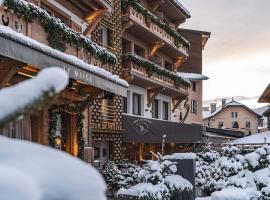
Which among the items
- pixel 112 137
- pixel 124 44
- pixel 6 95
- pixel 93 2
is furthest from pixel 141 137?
pixel 6 95

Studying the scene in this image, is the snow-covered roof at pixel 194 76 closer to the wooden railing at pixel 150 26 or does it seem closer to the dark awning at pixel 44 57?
the wooden railing at pixel 150 26

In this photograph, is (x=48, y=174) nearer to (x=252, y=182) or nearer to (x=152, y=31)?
(x=252, y=182)

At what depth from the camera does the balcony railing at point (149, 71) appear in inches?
821

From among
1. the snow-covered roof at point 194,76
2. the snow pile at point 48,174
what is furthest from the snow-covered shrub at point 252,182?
the snow-covered roof at point 194,76

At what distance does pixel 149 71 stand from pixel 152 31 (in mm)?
2297

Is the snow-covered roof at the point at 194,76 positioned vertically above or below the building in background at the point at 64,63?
above

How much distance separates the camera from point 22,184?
2.95 ft

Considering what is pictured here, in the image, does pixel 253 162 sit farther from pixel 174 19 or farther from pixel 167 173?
pixel 174 19

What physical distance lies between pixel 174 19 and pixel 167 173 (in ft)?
71.5

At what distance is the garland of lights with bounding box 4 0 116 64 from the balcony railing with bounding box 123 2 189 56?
8.05 meters

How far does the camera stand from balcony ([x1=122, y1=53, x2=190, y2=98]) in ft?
68.4

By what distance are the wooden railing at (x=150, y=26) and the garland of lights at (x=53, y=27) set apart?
8039 mm

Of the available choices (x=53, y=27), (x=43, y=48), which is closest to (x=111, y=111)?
(x=53, y=27)

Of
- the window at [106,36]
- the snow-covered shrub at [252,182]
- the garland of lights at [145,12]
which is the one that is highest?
the garland of lights at [145,12]
